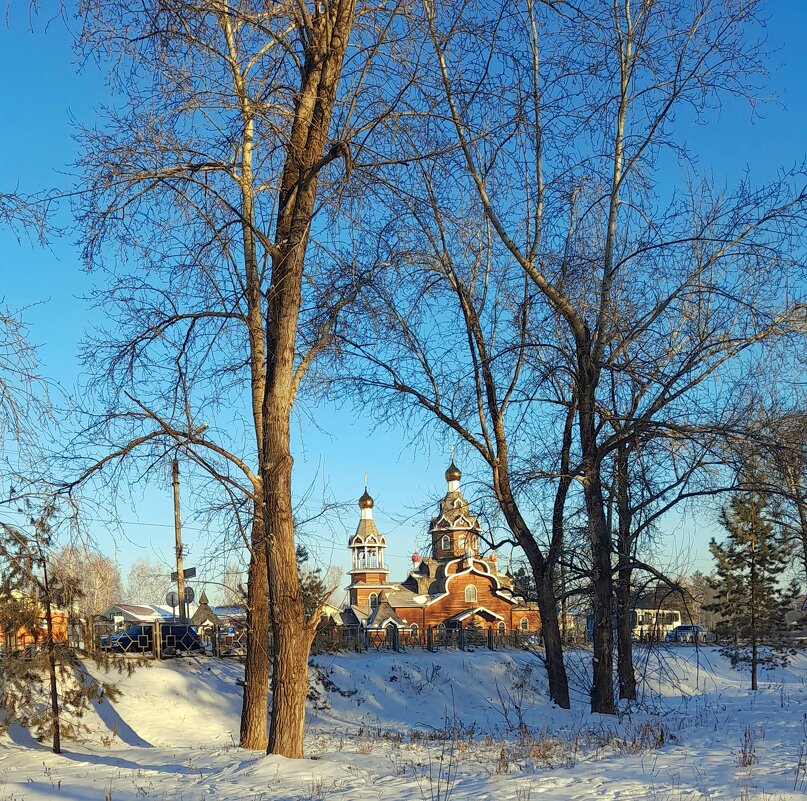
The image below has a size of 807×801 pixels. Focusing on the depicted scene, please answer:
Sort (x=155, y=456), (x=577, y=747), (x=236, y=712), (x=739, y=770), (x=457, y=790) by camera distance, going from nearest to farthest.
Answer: (x=457, y=790), (x=739, y=770), (x=155, y=456), (x=577, y=747), (x=236, y=712)

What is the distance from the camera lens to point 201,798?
759 cm

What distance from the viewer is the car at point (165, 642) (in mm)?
26344

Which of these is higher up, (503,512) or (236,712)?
(503,512)

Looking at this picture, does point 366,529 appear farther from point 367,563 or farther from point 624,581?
point 624,581

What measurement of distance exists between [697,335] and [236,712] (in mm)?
15331

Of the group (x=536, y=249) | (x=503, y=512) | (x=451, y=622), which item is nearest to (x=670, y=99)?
(x=536, y=249)

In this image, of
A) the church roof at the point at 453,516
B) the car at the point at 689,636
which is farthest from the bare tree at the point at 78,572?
the car at the point at 689,636

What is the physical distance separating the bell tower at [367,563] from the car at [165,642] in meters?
47.3

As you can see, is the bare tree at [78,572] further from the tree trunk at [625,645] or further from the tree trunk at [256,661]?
the tree trunk at [625,645]

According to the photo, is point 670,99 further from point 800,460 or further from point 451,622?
point 451,622

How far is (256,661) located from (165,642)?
15.6 m

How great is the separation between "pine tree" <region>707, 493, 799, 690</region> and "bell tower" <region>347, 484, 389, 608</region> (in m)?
39.3

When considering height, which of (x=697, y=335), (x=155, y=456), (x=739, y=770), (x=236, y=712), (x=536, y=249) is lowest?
(x=236, y=712)

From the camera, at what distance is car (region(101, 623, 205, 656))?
86.4ft
